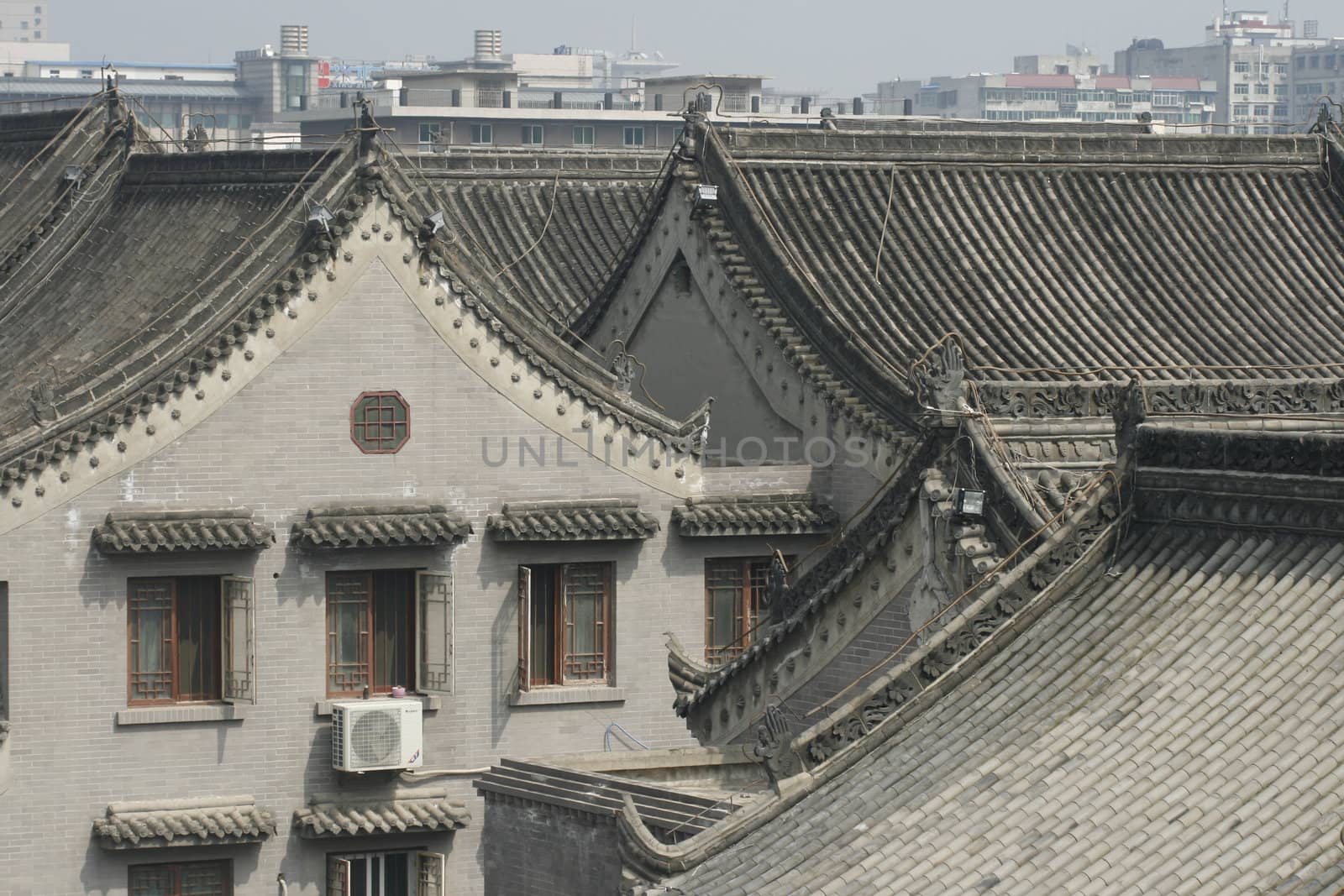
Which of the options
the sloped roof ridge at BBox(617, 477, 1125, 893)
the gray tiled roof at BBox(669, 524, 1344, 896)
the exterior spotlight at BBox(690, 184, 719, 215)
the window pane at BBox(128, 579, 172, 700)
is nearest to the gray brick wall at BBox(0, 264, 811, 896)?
the window pane at BBox(128, 579, 172, 700)

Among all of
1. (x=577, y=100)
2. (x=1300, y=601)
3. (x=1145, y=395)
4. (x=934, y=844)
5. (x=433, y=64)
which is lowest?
(x=934, y=844)

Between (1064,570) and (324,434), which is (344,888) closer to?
(324,434)

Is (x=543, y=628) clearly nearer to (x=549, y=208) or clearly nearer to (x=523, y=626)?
(x=523, y=626)

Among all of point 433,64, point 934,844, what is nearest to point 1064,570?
point 934,844

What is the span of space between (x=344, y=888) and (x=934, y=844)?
55.1 feet

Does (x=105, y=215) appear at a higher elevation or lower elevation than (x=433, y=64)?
lower

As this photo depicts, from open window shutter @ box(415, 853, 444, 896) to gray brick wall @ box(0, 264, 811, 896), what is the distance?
29 centimetres

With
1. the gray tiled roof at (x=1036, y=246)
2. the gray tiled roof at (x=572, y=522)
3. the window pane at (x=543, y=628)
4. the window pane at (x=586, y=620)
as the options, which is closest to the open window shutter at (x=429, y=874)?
the window pane at (x=543, y=628)

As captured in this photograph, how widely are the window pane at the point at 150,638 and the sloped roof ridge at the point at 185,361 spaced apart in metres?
2.14

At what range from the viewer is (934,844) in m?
21.4

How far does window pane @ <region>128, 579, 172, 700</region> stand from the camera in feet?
118

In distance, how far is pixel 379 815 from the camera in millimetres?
37000

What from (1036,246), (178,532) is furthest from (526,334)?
(1036,246)

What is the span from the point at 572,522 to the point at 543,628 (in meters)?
1.60
